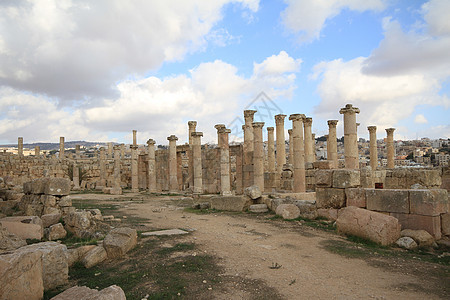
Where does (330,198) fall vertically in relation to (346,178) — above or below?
below

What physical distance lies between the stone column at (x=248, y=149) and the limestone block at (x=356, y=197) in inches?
448

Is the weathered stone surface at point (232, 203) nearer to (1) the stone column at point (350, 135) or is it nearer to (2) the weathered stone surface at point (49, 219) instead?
(2) the weathered stone surface at point (49, 219)

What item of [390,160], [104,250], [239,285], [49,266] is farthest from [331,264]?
[390,160]

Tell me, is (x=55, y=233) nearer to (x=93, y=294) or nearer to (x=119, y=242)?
(x=119, y=242)

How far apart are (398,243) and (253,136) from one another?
1431 centimetres

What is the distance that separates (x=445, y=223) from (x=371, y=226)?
217 centimetres

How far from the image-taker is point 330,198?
11375mm

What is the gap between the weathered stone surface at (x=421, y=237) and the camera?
25.9ft

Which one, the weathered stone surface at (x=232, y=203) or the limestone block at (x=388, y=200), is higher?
the limestone block at (x=388, y=200)

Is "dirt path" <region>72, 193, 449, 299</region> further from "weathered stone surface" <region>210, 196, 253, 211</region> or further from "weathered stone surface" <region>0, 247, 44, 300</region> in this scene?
"weathered stone surface" <region>210, 196, 253, 211</region>

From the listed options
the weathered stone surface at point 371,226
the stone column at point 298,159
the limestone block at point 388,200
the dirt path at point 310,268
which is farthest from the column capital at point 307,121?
the weathered stone surface at point 371,226

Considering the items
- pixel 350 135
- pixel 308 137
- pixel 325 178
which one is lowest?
pixel 325 178

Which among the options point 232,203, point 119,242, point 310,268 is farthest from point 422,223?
point 119,242

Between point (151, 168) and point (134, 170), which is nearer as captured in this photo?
point (151, 168)
